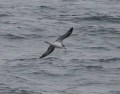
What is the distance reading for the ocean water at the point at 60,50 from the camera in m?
23.1

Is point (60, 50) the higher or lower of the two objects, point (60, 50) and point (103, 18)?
the lower

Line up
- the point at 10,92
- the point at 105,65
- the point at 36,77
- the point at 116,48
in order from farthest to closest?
the point at 116,48 < the point at 105,65 < the point at 36,77 < the point at 10,92

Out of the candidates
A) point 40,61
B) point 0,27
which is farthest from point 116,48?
point 0,27

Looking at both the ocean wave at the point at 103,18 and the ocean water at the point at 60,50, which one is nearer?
the ocean water at the point at 60,50

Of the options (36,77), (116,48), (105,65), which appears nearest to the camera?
(36,77)

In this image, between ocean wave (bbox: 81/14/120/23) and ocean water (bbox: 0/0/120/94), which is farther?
ocean wave (bbox: 81/14/120/23)

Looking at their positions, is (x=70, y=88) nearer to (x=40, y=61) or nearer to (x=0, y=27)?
(x=40, y=61)

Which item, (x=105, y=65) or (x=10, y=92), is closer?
(x=10, y=92)

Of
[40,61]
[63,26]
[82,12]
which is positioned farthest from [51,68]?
[82,12]

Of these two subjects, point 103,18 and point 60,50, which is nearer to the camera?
point 60,50

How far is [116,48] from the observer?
27.8m

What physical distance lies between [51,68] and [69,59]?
1.44 meters

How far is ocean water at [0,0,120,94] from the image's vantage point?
2311 cm

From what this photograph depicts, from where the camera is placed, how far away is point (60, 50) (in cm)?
2798
